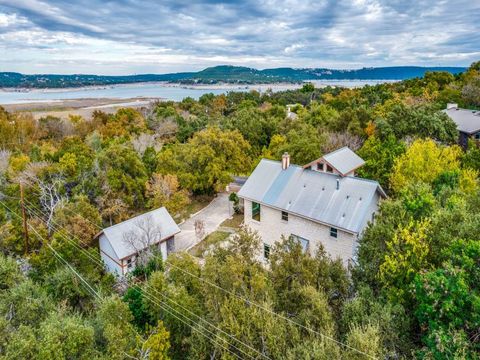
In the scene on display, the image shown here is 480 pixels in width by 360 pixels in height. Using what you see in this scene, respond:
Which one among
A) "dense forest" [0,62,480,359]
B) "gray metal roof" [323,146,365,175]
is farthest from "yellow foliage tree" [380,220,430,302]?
"gray metal roof" [323,146,365,175]

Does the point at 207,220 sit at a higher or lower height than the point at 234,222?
lower

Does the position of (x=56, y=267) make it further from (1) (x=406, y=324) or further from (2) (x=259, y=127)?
(2) (x=259, y=127)

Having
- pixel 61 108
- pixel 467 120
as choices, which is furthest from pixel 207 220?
pixel 61 108

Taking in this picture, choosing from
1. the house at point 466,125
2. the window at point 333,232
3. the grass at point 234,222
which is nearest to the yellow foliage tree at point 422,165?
the window at point 333,232

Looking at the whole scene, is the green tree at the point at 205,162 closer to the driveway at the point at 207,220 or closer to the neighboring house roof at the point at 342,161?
the driveway at the point at 207,220

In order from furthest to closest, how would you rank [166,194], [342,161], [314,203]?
1. [166,194]
2. [342,161]
3. [314,203]

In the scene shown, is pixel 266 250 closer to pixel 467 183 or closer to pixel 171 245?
pixel 171 245

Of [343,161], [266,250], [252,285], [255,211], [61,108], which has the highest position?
[343,161]

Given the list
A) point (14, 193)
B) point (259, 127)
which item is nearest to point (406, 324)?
point (14, 193)
